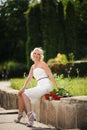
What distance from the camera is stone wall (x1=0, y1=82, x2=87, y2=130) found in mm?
8992

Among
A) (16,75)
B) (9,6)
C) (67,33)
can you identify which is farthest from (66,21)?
(9,6)

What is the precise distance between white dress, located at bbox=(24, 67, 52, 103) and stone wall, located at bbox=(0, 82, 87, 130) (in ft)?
0.58

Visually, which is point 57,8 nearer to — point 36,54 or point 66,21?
point 66,21

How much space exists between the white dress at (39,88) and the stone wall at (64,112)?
0.58 ft

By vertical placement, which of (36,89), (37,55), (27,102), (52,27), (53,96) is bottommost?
(27,102)

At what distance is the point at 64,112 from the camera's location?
9.38 metres

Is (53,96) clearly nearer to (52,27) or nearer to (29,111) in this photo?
(29,111)

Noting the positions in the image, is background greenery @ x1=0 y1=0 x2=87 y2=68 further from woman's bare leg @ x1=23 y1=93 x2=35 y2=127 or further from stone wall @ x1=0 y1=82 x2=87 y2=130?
woman's bare leg @ x1=23 y1=93 x2=35 y2=127

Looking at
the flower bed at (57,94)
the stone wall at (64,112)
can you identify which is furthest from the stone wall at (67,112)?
the flower bed at (57,94)

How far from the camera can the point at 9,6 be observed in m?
62.5

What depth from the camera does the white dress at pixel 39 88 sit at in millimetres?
10273

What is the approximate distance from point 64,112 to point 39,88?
3.81 feet

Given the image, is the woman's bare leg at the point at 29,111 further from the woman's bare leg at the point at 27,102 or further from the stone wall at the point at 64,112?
the stone wall at the point at 64,112

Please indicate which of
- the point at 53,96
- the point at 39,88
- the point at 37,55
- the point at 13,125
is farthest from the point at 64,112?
the point at 37,55
